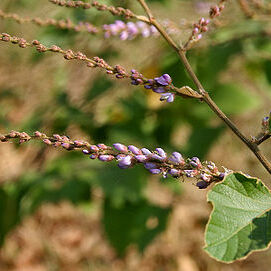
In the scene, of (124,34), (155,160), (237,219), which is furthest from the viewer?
(124,34)

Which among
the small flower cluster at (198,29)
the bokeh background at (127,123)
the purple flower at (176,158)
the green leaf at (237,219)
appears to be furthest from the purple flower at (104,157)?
the bokeh background at (127,123)

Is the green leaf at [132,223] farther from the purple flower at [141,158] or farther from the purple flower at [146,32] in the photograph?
the purple flower at [141,158]

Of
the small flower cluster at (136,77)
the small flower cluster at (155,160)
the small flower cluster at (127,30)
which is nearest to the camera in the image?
the small flower cluster at (155,160)

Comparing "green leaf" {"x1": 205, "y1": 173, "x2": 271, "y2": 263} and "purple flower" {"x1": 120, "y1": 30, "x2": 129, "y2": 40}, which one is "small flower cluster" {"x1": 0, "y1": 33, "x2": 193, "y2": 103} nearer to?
"green leaf" {"x1": 205, "y1": 173, "x2": 271, "y2": 263}

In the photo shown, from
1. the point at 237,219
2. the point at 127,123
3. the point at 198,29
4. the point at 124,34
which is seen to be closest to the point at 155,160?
the point at 237,219

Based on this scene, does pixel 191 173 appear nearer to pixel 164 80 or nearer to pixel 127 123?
pixel 164 80

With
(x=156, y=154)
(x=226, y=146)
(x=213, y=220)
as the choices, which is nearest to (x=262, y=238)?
(x=213, y=220)

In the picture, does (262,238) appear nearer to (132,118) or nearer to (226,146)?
(132,118)
